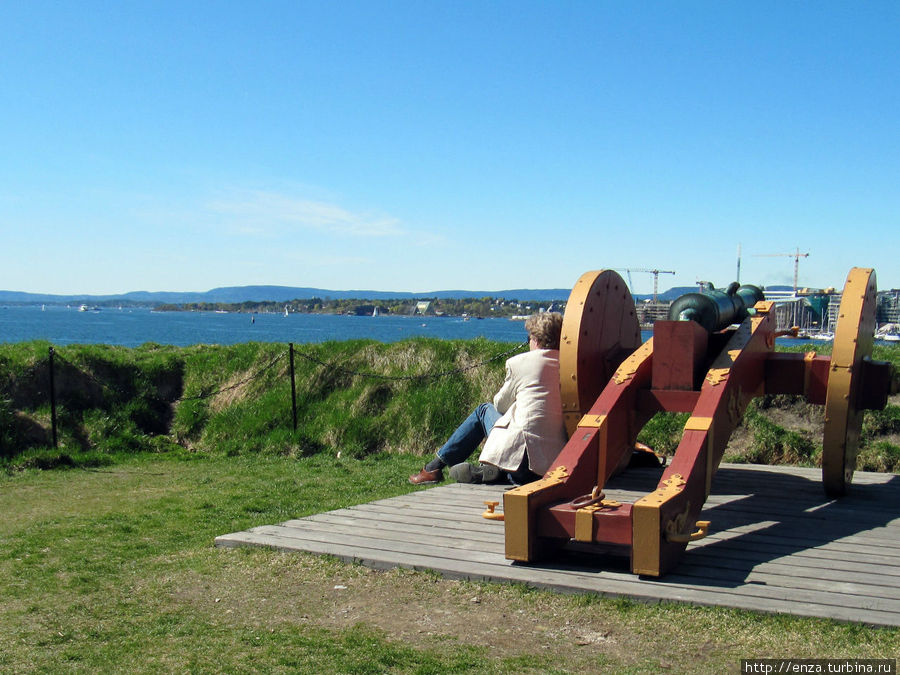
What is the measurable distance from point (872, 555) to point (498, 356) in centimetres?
658

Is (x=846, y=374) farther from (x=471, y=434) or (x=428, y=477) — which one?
(x=428, y=477)

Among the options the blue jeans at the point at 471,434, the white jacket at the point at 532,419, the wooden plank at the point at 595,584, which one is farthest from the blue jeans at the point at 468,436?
the wooden plank at the point at 595,584

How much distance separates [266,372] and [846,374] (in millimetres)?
8392

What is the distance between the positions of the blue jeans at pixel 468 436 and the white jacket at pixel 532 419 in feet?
3.00

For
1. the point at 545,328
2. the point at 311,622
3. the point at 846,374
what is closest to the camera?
the point at 311,622

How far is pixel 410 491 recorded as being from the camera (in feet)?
23.9

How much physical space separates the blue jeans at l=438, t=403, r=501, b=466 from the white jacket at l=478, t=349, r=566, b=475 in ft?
3.00

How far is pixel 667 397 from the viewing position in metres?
5.63

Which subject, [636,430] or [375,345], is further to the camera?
[375,345]

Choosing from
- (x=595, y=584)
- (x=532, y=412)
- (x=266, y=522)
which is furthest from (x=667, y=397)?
(x=266, y=522)

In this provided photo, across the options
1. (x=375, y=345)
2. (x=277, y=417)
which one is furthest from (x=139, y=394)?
(x=375, y=345)

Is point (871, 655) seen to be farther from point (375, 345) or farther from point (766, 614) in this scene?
point (375, 345)

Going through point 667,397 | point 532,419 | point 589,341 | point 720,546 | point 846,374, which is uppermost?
point 589,341

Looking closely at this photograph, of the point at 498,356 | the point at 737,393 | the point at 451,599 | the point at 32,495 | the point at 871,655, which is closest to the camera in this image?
the point at 871,655
